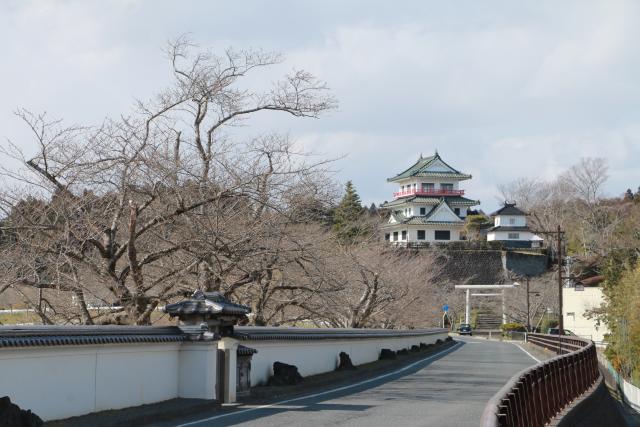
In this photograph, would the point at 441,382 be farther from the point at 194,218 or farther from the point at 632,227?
the point at 632,227

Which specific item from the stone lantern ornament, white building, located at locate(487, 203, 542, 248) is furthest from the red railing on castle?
the stone lantern ornament

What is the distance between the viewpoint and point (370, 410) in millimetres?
14328

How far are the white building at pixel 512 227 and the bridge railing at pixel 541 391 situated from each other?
84.5m

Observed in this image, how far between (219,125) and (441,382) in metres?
8.80

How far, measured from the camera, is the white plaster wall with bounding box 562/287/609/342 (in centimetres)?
7244

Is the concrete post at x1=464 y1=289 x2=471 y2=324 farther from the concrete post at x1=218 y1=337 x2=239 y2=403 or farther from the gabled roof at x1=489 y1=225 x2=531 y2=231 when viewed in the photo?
the concrete post at x1=218 y1=337 x2=239 y2=403

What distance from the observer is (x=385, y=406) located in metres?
15.1

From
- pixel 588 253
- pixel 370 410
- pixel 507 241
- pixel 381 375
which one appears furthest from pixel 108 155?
pixel 507 241

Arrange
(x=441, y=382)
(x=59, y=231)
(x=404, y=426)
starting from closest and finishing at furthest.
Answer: (x=404, y=426), (x=59, y=231), (x=441, y=382)

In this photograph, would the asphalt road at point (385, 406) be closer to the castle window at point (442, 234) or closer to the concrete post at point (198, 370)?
the concrete post at point (198, 370)

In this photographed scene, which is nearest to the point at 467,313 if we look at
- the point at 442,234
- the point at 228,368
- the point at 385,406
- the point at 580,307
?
the point at 580,307

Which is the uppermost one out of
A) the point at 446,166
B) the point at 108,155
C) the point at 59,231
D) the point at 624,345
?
the point at 446,166

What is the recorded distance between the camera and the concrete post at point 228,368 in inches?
591

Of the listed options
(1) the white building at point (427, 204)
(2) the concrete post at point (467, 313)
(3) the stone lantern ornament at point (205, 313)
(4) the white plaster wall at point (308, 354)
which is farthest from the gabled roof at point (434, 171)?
(3) the stone lantern ornament at point (205, 313)
